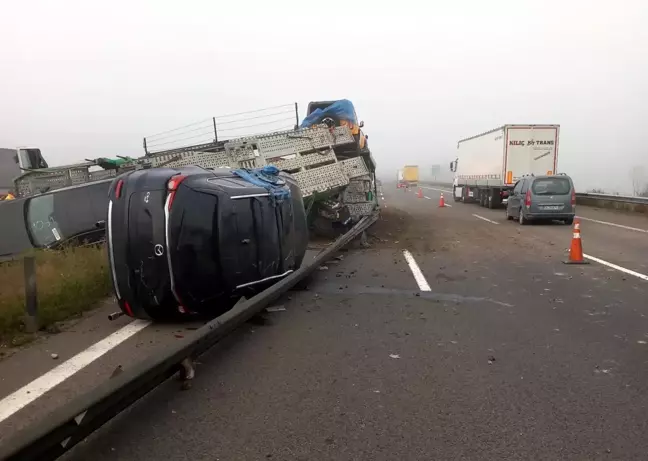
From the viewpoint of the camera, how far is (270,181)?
22.2ft

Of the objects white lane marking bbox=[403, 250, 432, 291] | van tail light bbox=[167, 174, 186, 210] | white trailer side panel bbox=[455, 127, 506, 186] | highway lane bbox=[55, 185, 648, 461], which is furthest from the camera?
white trailer side panel bbox=[455, 127, 506, 186]

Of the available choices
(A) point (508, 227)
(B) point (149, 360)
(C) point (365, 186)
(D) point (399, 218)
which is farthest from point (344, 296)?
(D) point (399, 218)

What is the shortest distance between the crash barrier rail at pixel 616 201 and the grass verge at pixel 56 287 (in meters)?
20.4

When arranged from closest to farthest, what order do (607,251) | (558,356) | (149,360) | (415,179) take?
(149,360), (558,356), (607,251), (415,179)

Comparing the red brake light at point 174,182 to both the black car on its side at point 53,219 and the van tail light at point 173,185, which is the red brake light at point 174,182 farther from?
the black car on its side at point 53,219

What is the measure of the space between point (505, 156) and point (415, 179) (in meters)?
48.4

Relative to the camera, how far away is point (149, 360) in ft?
11.8

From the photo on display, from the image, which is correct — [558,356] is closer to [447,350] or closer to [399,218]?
[447,350]

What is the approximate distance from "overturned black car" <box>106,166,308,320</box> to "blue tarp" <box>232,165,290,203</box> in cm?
35

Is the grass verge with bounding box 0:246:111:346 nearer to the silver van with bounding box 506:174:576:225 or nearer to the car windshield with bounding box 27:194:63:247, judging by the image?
the car windshield with bounding box 27:194:63:247

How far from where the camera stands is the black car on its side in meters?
9.57

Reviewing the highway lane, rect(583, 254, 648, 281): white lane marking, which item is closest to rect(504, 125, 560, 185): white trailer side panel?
rect(583, 254, 648, 281): white lane marking

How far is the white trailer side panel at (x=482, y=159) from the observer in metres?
25.1

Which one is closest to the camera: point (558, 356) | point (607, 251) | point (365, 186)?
point (558, 356)
